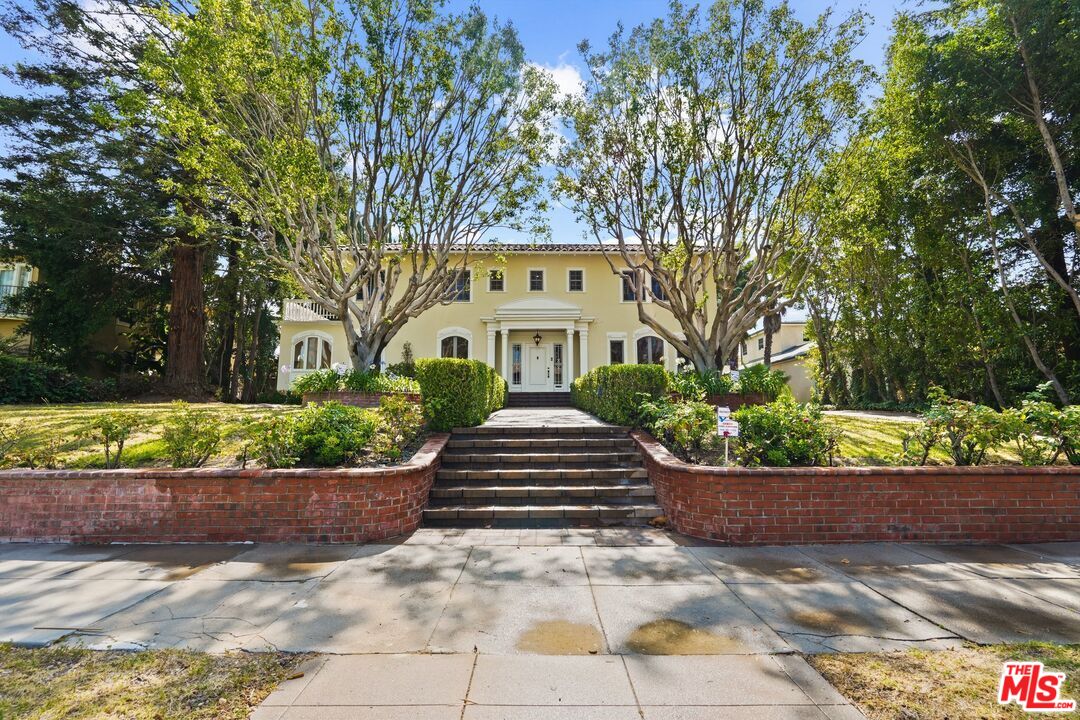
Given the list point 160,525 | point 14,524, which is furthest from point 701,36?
point 14,524

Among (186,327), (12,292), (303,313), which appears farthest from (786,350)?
(12,292)

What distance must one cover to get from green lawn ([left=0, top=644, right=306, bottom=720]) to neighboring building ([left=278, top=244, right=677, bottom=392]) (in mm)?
15740

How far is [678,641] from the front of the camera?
9.91 ft

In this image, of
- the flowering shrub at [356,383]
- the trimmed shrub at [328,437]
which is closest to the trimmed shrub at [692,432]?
the trimmed shrub at [328,437]

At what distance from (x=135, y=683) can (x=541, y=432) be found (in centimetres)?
558

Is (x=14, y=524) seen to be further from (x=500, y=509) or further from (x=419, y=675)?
(x=419, y=675)

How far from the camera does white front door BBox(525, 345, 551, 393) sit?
738 inches

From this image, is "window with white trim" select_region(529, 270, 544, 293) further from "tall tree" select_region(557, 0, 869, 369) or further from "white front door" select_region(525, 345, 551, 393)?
"tall tree" select_region(557, 0, 869, 369)

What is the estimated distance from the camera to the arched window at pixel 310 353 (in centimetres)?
2027

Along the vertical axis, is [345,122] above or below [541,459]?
above

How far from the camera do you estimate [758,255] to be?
10422 mm

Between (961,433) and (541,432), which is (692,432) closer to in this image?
(541,432)

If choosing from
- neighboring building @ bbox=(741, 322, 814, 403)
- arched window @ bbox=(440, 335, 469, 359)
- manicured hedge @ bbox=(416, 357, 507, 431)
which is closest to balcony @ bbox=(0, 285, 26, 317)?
arched window @ bbox=(440, 335, 469, 359)

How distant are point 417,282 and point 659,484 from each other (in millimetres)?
7583
